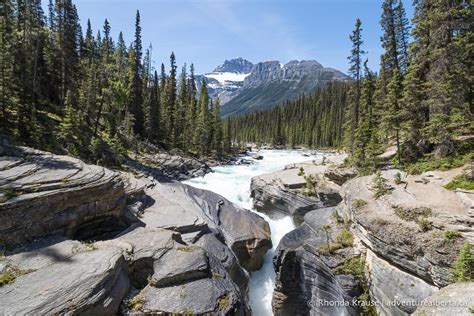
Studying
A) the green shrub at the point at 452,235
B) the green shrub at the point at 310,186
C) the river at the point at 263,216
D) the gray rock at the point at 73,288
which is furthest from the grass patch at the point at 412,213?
the gray rock at the point at 73,288

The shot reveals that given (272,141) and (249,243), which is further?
(272,141)

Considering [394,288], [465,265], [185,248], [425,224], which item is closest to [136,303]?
[185,248]

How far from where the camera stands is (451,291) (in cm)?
813

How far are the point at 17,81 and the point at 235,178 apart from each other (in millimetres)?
25558

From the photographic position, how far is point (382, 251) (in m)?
12.5

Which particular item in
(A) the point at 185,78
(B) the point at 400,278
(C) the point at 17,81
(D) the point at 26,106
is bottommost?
(B) the point at 400,278

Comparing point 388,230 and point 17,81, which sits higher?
point 17,81

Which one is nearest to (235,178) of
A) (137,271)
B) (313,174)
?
(313,174)

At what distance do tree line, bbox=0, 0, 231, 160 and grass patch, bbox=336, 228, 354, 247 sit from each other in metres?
23.7

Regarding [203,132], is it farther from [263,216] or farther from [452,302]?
[452,302]

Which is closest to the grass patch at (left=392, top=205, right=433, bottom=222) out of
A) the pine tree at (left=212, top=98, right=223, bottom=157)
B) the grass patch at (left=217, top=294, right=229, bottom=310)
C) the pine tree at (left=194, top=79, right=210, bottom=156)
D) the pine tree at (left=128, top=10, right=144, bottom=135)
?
the grass patch at (left=217, top=294, right=229, bottom=310)

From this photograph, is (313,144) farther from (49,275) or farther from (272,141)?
(49,275)

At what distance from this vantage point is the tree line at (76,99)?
22.9 metres

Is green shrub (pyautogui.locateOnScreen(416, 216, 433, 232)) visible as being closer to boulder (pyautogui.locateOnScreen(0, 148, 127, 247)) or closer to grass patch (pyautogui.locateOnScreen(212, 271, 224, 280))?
grass patch (pyautogui.locateOnScreen(212, 271, 224, 280))
